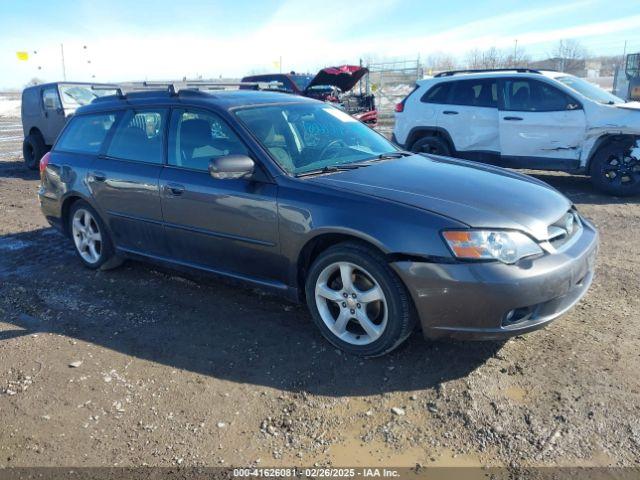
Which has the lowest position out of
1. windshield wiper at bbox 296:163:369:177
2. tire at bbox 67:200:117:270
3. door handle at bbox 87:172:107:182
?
tire at bbox 67:200:117:270

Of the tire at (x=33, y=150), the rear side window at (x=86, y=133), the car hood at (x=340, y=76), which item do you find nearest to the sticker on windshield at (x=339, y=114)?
the rear side window at (x=86, y=133)

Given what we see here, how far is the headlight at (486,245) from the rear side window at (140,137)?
2583 mm

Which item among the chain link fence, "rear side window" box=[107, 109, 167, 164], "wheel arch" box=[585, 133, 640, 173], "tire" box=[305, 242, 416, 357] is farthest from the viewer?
the chain link fence

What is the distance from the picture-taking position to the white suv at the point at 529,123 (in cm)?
781

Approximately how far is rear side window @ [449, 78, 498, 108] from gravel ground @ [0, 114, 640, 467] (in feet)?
15.2

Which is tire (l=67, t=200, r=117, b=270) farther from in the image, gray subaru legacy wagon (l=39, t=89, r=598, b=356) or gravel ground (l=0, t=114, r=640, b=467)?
gravel ground (l=0, t=114, r=640, b=467)

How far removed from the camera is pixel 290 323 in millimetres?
4145

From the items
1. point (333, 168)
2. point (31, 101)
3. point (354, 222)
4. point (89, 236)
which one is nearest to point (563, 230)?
point (354, 222)

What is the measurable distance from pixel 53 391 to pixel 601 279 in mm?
4276

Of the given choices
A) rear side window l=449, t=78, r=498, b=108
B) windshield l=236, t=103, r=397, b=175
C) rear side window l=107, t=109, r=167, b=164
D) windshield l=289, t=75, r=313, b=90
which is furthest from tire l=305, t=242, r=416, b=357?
windshield l=289, t=75, r=313, b=90

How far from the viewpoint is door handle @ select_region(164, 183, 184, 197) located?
14.2ft

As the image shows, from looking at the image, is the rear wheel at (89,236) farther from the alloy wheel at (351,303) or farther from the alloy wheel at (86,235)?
the alloy wheel at (351,303)

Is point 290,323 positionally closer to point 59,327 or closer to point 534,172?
point 59,327

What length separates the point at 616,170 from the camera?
786 cm
